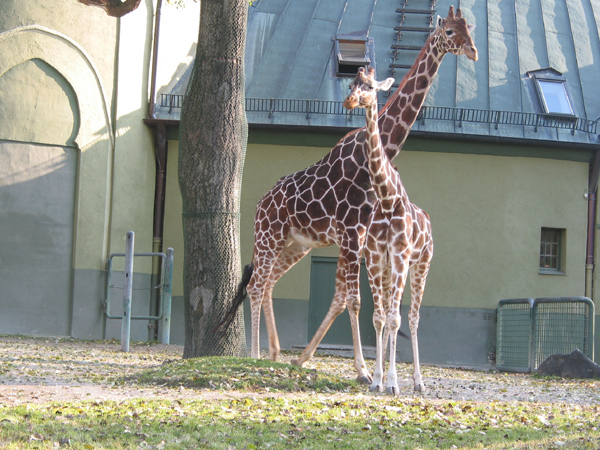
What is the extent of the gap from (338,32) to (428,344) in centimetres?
840

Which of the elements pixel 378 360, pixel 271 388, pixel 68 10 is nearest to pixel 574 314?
pixel 378 360

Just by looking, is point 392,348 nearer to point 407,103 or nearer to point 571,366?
point 407,103

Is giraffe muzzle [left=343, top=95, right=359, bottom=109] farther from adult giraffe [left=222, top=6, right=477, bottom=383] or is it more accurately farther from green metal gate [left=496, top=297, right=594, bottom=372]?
green metal gate [left=496, top=297, right=594, bottom=372]

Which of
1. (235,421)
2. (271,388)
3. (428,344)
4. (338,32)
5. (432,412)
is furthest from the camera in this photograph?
(338,32)

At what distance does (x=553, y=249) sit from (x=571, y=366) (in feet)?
21.1

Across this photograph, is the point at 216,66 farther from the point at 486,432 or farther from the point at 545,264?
the point at 545,264

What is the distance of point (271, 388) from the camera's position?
24.7ft

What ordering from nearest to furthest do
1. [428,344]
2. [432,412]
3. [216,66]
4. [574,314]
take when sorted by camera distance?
[432,412] < [216,66] < [574,314] < [428,344]

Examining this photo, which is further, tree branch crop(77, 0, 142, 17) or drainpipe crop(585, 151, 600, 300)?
drainpipe crop(585, 151, 600, 300)

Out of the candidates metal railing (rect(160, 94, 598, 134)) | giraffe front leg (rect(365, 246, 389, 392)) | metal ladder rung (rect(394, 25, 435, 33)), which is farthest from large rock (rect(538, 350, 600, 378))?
metal ladder rung (rect(394, 25, 435, 33))

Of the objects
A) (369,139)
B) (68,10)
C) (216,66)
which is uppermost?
(68,10)

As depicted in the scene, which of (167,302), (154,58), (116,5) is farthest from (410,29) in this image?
(116,5)

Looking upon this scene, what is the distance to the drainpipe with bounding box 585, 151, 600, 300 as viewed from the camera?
17264 mm

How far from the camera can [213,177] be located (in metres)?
9.41
